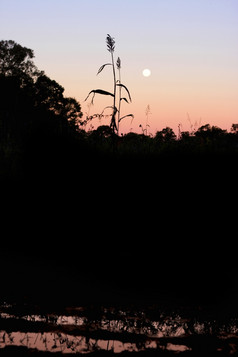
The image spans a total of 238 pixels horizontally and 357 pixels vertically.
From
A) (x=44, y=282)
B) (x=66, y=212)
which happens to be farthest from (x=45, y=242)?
→ (x=44, y=282)

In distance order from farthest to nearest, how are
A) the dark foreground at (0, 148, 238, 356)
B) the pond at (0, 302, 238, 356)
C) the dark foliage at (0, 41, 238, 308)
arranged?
the dark foliage at (0, 41, 238, 308)
the dark foreground at (0, 148, 238, 356)
the pond at (0, 302, 238, 356)

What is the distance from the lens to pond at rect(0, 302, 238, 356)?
4.45 m

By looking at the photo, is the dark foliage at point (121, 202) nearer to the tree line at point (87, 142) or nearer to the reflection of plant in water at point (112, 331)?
the tree line at point (87, 142)

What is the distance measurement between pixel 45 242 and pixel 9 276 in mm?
1533

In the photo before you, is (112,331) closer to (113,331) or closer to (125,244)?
(113,331)

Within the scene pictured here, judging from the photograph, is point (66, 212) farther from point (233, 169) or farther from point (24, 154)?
point (233, 169)

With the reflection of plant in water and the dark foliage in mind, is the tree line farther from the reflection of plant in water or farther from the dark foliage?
the reflection of plant in water

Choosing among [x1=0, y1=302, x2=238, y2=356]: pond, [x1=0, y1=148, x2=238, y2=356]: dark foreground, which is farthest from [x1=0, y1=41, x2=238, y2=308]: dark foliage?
[x1=0, y1=302, x2=238, y2=356]: pond

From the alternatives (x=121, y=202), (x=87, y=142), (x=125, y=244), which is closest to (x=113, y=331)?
(x=125, y=244)

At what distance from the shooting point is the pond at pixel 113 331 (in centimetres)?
445

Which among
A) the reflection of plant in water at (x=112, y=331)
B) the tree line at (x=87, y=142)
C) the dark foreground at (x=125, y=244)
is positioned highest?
the tree line at (x=87, y=142)

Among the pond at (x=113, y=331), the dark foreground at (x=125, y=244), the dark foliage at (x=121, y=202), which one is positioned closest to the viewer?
the pond at (x=113, y=331)

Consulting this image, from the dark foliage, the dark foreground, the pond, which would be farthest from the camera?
the dark foliage

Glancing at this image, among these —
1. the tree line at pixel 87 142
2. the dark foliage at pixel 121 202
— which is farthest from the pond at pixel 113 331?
the tree line at pixel 87 142
